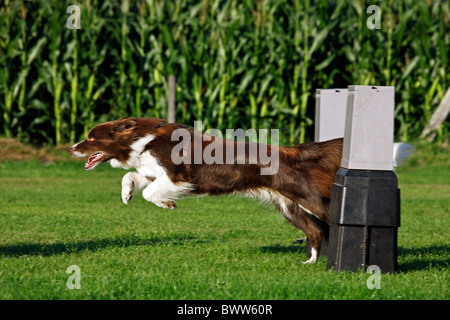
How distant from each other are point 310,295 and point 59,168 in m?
9.17

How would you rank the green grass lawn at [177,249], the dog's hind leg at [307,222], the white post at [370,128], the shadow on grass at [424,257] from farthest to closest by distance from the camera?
the dog's hind leg at [307,222], the shadow on grass at [424,257], the white post at [370,128], the green grass lawn at [177,249]

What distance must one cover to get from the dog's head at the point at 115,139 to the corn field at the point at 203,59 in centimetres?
728

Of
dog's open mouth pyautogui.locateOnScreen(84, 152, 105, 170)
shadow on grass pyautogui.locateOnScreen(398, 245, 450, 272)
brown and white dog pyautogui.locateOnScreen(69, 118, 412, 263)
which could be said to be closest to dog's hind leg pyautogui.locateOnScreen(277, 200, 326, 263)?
brown and white dog pyautogui.locateOnScreen(69, 118, 412, 263)

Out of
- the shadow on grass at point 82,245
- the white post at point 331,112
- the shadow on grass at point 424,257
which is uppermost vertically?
the white post at point 331,112

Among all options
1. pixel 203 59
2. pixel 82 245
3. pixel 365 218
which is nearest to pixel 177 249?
pixel 82 245

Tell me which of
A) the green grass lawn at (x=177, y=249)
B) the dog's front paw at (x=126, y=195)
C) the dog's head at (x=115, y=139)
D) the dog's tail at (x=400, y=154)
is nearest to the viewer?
the green grass lawn at (x=177, y=249)

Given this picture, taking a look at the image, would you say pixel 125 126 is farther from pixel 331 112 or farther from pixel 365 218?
pixel 365 218

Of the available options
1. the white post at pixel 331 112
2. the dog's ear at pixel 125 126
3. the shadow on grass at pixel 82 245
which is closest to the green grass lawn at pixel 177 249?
the shadow on grass at pixel 82 245

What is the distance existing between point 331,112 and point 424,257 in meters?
1.51

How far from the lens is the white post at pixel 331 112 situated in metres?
6.00

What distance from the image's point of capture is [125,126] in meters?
6.17

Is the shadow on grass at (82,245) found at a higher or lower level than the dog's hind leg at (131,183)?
lower

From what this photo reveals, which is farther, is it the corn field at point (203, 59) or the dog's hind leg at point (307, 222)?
the corn field at point (203, 59)

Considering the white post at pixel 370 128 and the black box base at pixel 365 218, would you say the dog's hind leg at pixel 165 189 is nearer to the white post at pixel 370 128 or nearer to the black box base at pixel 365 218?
the black box base at pixel 365 218
